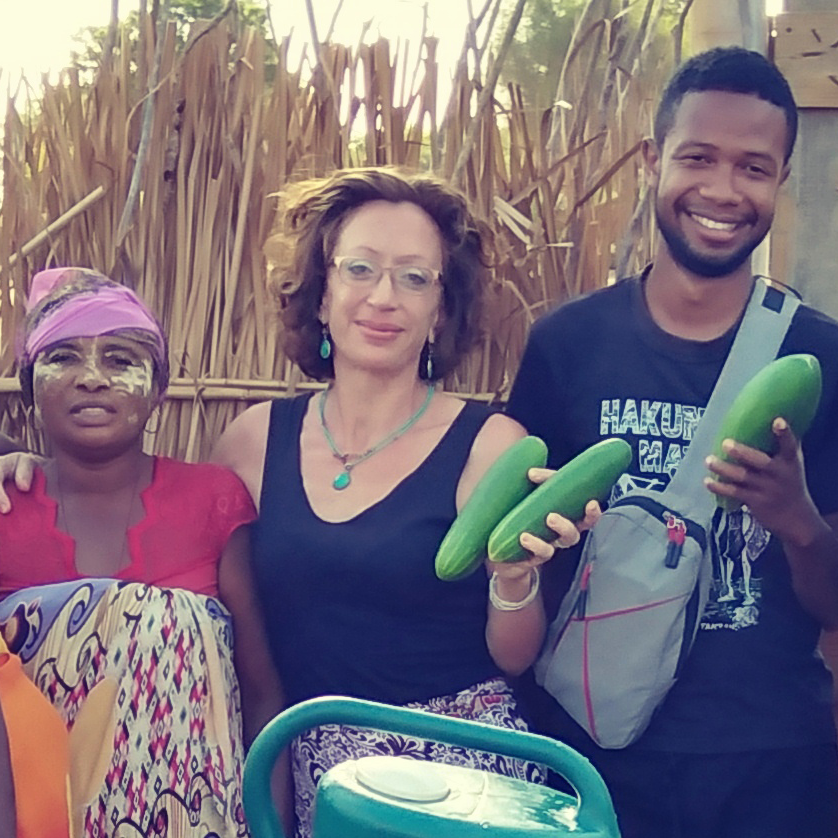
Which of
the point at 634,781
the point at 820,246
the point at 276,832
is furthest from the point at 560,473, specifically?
the point at 820,246

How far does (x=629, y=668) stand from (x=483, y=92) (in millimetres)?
1366

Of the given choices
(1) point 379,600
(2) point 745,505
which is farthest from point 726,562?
(1) point 379,600

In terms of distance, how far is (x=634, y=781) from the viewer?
2064mm

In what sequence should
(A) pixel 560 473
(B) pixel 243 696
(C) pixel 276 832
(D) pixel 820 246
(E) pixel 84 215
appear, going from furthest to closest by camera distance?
(E) pixel 84 215, (D) pixel 820 246, (B) pixel 243 696, (A) pixel 560 473, (C) pixel 276 832

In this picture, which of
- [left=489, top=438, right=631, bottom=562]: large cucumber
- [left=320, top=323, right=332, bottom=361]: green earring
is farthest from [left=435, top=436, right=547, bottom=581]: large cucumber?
[left=320, top=323, right=332, bottom=361]: green earring

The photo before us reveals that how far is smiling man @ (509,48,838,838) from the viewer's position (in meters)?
2.03

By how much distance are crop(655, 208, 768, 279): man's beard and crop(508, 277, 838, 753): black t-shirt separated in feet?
0.37

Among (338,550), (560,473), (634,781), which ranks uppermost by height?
(560,473)

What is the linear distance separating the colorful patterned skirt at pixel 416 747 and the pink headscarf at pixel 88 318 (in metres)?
0.74

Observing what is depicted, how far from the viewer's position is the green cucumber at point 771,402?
5.81 feet

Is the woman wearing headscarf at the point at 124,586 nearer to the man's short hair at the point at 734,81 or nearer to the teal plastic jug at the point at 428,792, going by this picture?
the teal plastic jug at the point at 428,792

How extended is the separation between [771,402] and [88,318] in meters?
1.18

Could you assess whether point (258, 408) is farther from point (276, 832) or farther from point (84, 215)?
point (276, 832)

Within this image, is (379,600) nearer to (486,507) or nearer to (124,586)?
(486,507)
